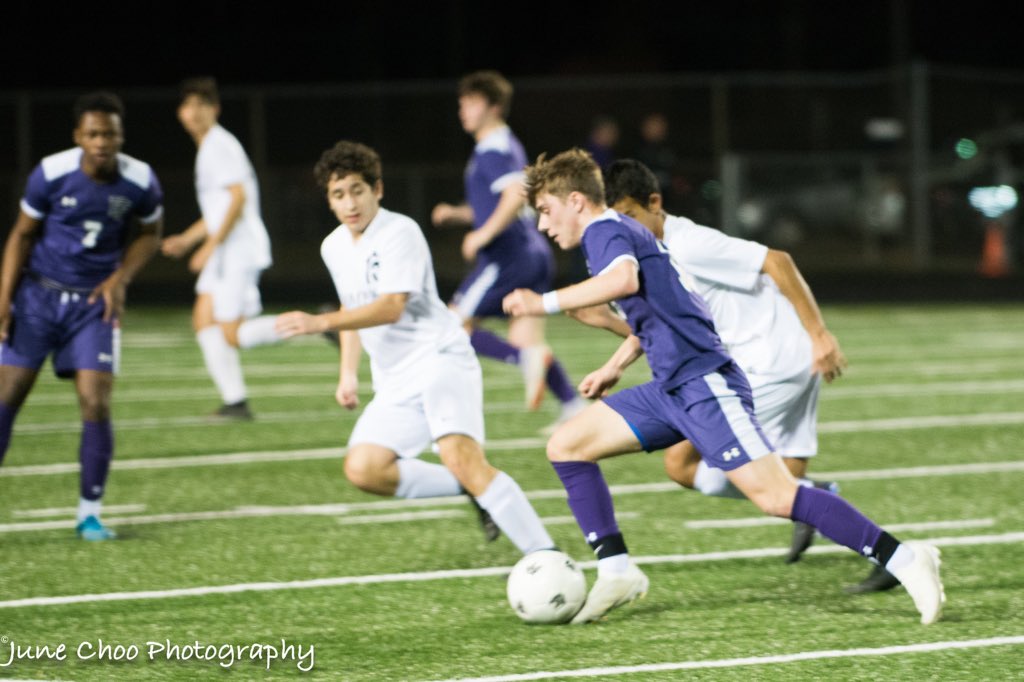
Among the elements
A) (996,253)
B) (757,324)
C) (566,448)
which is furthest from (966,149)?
(566,448)

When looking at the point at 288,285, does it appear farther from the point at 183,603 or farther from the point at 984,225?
the point at 183,603

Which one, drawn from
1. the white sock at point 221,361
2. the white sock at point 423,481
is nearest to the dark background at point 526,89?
the white sock at point 221,361

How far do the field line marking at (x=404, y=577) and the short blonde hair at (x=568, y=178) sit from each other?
171 cm

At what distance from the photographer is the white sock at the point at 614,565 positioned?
562 centimetres

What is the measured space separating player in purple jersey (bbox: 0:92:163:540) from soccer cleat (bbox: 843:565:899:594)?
3229 mm

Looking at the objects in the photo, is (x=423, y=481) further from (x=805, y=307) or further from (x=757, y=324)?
(x=805, y=307)

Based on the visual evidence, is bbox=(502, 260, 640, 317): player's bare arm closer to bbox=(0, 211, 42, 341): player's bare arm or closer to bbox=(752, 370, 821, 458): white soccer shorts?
bbox=(752, 370, 821, 458): white soccer shorts

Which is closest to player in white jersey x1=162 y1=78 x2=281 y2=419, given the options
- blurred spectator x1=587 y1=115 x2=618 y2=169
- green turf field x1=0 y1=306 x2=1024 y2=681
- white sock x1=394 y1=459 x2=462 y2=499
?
green turf field x1=0 y1=306 x2=1024 y2=681

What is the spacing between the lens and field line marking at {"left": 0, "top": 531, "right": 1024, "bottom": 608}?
6.04 metres

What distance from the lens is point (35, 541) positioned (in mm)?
7082

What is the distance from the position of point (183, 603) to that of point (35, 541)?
1422mm

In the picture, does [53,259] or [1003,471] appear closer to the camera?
[53,259]

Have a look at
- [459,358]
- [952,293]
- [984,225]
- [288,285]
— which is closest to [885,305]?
[952,293]

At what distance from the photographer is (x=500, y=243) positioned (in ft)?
32.5
